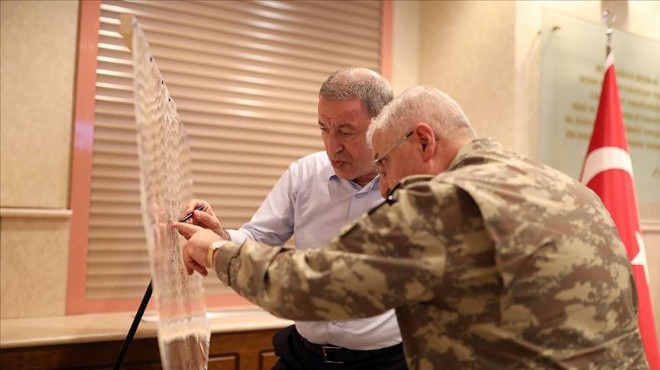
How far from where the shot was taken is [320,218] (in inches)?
75.3

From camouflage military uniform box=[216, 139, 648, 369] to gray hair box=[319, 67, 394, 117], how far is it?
0.71 m

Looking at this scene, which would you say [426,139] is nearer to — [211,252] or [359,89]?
[211,252]

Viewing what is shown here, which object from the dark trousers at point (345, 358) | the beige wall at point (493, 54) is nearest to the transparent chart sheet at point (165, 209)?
the dark trousers at point (345, 358)

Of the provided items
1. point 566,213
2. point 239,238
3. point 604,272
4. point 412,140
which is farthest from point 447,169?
point 239,238

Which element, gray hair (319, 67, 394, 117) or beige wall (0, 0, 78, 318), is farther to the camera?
beige wall (0, 0, 78, 318)

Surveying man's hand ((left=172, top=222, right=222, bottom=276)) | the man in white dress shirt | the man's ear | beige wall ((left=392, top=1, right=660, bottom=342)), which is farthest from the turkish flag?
man's hand ((left=172, top=222, right=222, bottom=276))

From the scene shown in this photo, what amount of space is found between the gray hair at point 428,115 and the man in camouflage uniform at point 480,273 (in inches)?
3.9

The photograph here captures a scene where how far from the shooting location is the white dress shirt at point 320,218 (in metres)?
1.76

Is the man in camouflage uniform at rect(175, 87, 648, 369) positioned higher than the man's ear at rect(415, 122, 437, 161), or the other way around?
the man's ear at rect(415, 122, 437, 161)

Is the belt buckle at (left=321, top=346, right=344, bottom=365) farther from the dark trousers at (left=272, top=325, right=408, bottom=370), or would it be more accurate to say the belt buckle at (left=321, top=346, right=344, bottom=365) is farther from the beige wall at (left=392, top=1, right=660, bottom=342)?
the beige wall at (left=392, top=1, right=660, bottom=342)

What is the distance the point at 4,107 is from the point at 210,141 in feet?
2.85

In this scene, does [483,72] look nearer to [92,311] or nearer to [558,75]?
[558,75]

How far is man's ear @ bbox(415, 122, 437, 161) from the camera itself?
118 cm

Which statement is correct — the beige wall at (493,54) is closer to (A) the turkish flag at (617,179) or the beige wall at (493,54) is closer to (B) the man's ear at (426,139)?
(A) the turkish flag at (617,179)
